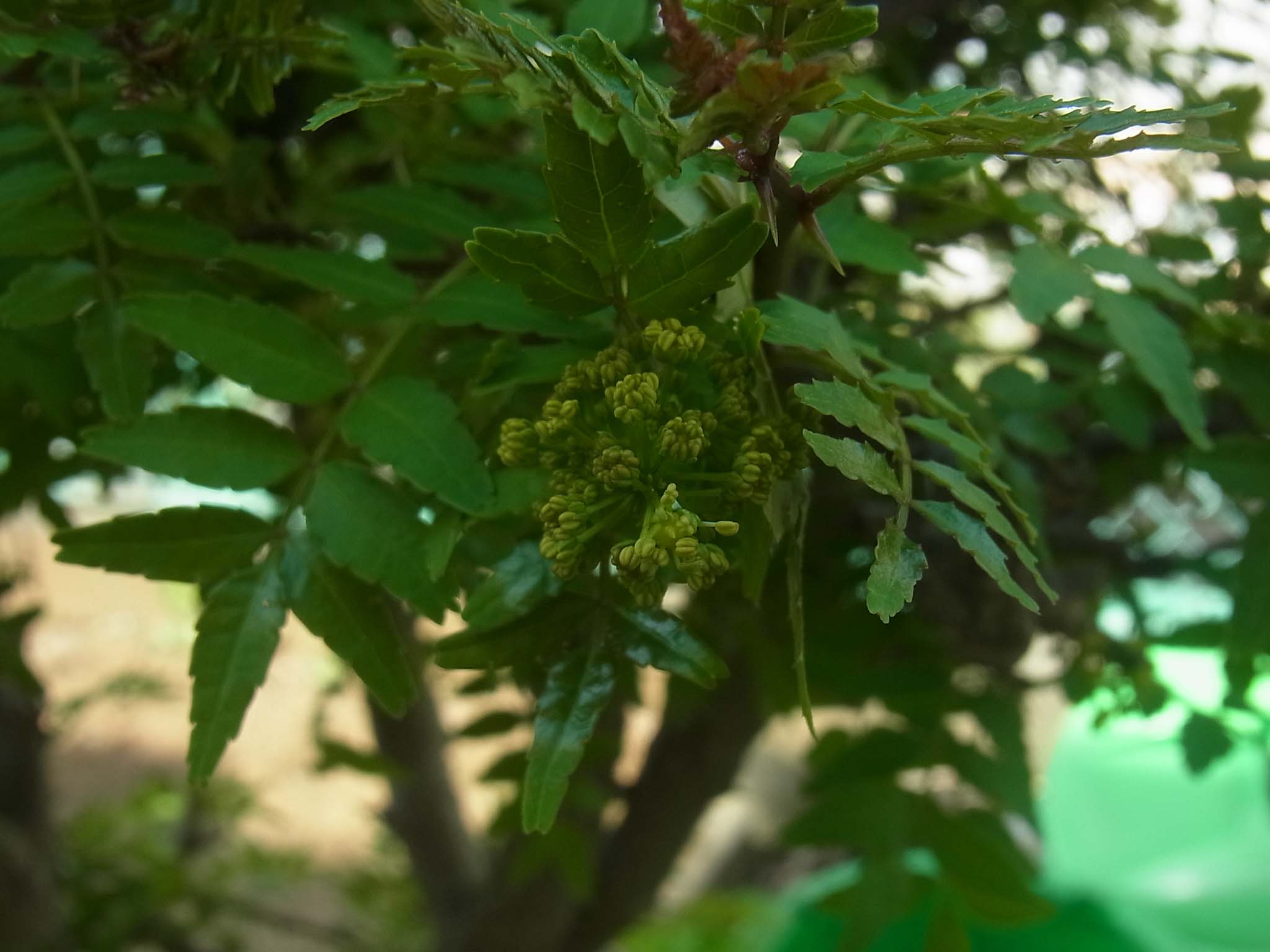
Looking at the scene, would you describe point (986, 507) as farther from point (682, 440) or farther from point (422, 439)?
point (422, 439)

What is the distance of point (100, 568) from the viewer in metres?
0.40

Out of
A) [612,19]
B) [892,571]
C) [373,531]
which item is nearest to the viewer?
[892,571]

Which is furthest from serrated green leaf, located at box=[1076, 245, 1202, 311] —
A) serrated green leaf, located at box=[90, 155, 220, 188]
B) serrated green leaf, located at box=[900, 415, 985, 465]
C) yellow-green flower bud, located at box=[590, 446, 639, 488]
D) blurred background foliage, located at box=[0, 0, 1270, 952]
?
serrated green leaf, located at box=[90, 155, 220, 188]

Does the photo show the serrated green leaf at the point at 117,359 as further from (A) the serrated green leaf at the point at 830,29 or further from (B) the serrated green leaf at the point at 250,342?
(A) the serrated green leaf at the point at 830,29

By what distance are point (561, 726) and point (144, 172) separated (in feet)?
1.06

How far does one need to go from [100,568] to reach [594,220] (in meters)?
0.24

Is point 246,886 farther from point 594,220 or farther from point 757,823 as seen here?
point 594,220

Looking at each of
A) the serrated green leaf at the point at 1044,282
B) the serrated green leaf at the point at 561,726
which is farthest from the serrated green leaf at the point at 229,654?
the serrated green leaf at the point at 1044,282

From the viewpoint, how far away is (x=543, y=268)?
0.31m

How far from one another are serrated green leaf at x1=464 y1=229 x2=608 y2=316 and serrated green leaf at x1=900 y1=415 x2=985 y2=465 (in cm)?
10

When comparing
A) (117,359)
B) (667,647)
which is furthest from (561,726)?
(117,359)

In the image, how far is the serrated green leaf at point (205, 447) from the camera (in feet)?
1.30

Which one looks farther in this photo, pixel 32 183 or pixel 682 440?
pixel 32 183

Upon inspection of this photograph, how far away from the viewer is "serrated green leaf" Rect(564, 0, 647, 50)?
1.60ft
